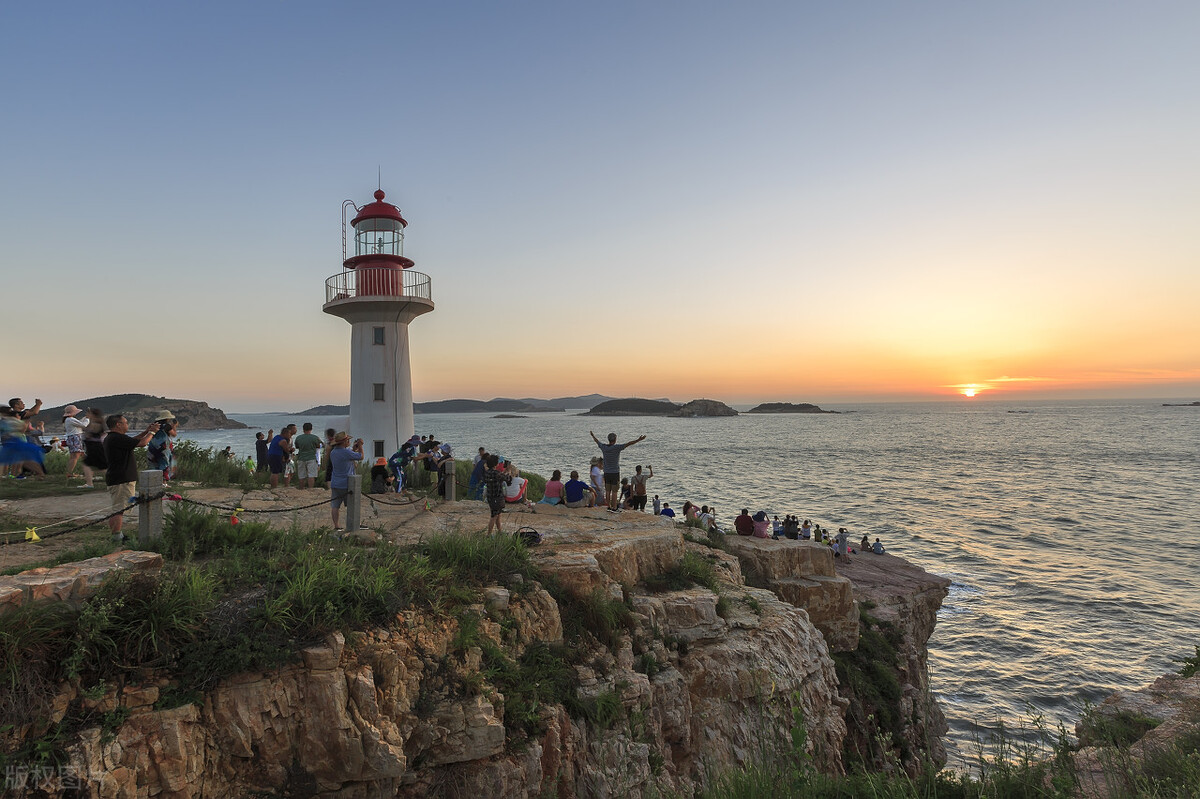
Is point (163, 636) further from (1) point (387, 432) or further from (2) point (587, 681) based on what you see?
(1) point (387, 432)

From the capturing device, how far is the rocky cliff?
15.9 feet

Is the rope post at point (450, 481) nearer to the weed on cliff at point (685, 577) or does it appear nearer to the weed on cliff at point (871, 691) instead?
the weed on cliff at point (685, 577)

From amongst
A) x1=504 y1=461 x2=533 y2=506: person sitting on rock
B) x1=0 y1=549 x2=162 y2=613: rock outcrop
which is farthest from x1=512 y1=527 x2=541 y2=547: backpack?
x1=0 y1=549 x2=162 y2=613: rock outcrop

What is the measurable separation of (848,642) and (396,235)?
18231mm

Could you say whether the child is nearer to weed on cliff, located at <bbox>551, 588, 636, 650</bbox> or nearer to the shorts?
the shorts

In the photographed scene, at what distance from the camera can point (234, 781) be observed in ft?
16.5

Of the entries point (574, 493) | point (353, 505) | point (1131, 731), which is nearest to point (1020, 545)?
point (1131, 731)

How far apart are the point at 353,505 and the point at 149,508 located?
2568mm

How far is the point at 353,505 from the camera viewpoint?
28.5 feet

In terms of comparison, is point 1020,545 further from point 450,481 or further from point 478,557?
point 478,557

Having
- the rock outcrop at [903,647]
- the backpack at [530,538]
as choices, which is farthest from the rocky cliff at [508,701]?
the rock outcrop at [903,647]

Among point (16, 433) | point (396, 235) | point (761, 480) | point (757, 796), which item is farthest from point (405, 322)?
point (761, 480)

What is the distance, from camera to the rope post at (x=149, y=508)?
6.70 m
